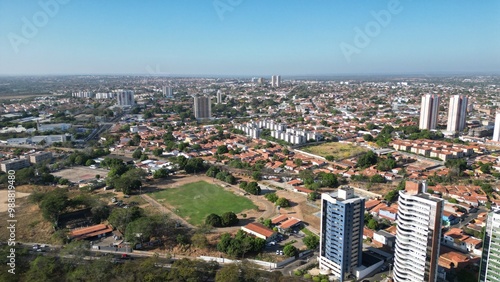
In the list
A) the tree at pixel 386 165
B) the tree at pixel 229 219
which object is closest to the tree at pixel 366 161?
the tree at pixel 386 165

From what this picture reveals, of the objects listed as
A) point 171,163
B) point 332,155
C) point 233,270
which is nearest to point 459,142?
point 332,155

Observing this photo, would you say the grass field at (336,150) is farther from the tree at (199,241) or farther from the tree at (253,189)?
the tree at (199,241)

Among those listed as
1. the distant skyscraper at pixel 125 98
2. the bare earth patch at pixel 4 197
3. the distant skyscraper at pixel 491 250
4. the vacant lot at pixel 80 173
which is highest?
the distant skyscraper at pixel 125 98

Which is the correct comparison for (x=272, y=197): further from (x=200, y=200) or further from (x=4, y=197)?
(x=4, y=197)

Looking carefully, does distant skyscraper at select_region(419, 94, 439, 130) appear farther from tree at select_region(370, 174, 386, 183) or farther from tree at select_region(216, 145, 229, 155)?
tree at select_region(216, 145, 229, 155)

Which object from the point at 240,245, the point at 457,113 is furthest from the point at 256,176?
the point at 457,113
